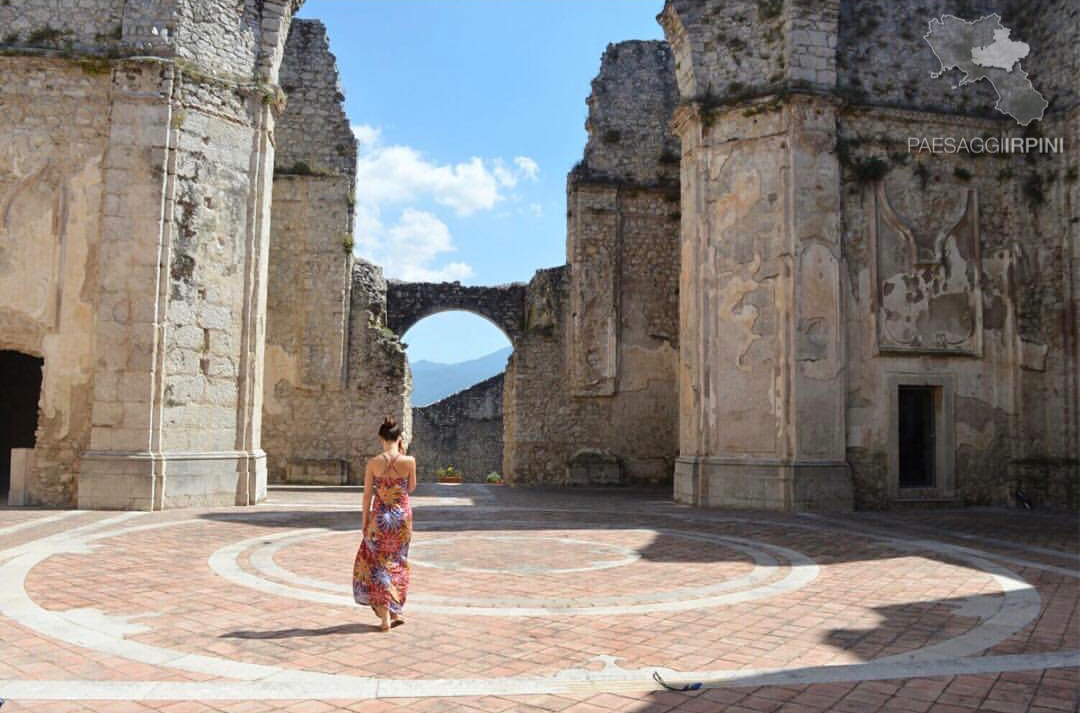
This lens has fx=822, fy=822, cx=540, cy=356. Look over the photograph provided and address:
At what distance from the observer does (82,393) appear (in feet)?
40.1

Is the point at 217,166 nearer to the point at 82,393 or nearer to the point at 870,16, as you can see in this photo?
the point at 82,393

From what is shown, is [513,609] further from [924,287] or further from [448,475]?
[448,475]

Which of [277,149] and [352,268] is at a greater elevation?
[277,149]

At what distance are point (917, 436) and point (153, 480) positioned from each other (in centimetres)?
1260

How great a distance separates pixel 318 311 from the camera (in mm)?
18766

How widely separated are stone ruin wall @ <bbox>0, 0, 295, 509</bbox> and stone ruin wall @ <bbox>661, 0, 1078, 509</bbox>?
795 centimetres

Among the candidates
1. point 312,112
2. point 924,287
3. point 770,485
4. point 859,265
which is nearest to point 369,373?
point 312,112

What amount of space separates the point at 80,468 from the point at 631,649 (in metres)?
10.00

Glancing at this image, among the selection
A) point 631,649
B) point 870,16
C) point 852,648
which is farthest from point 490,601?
point 870,16

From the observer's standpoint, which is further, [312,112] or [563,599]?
[312,112]

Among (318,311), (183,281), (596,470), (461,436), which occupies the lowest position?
(596,470)

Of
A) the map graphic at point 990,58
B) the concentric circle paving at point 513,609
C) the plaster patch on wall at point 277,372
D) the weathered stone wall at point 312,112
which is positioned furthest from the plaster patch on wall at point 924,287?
the plaster patch on wall at point 277,372

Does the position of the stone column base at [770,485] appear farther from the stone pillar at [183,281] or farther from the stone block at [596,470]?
the stone pillar at [183,281]

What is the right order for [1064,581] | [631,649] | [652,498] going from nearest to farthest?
[631,649]
[1064,581]
[652,498]
